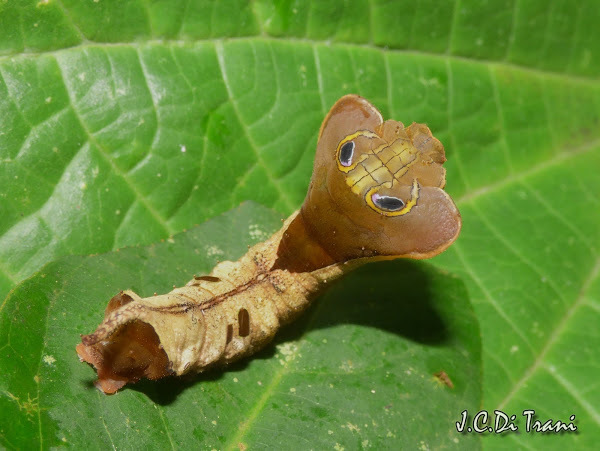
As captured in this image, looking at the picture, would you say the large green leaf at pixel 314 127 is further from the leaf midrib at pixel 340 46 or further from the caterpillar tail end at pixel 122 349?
the caterpillar tail end at pixel 122 349

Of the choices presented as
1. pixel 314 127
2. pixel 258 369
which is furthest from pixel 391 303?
pixel 314 127

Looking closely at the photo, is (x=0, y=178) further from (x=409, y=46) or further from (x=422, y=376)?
(x=409, y=46)

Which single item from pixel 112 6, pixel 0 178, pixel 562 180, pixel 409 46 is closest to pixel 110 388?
pixel 0 178

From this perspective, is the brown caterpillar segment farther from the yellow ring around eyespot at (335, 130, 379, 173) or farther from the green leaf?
the yellow ring around eyespot at (335, 130, 379, 173)

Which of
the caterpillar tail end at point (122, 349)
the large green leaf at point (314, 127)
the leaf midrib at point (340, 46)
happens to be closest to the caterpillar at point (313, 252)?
the caterpillar tail end at point (122, 349)

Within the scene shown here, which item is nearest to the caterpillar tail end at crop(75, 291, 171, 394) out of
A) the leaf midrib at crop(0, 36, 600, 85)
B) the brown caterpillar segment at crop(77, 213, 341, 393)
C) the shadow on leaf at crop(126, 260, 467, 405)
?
the brown caterpillar segment at crop(77, 213, 341, 393)

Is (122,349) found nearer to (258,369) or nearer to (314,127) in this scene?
(258,369)
